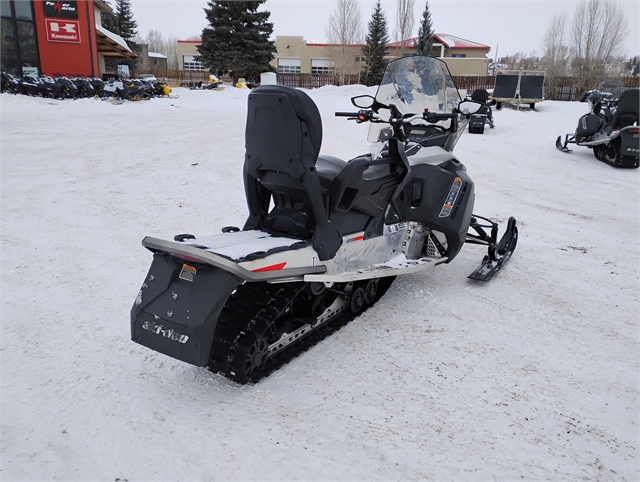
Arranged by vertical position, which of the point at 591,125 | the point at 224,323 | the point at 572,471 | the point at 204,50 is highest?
the point at 204,50

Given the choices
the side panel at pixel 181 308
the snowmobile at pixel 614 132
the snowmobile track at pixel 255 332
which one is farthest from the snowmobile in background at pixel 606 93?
the side panel at pixel 181 308

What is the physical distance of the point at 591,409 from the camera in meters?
2.61

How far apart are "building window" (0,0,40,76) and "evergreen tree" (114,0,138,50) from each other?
84.7ft

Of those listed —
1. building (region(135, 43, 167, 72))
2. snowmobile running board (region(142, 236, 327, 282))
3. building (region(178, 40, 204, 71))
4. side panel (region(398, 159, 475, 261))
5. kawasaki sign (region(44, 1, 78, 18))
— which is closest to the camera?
snowmobile running board (region(142, 236, 327, 282))

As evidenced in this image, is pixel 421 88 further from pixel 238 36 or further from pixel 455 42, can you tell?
pixel 455 42

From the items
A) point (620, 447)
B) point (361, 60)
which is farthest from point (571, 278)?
point (361, 60)

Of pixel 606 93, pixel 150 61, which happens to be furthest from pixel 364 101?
pixel 150 61

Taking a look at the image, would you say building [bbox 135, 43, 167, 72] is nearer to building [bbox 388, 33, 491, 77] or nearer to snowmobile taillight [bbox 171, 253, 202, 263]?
building [bbox 388, 33, 491, 77]

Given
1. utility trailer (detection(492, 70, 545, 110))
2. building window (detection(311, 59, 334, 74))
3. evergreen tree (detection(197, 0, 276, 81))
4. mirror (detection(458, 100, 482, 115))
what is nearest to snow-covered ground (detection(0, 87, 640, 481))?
mirror (detection(458, 100, 482, 115))

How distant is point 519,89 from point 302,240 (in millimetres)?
19422

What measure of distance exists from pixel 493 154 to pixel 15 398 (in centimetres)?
1065

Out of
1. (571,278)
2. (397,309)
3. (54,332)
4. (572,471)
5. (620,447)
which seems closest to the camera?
(572,471)

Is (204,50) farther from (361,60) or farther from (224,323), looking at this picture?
(224,323)

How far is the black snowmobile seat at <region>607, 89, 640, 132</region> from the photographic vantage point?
1012 cm
